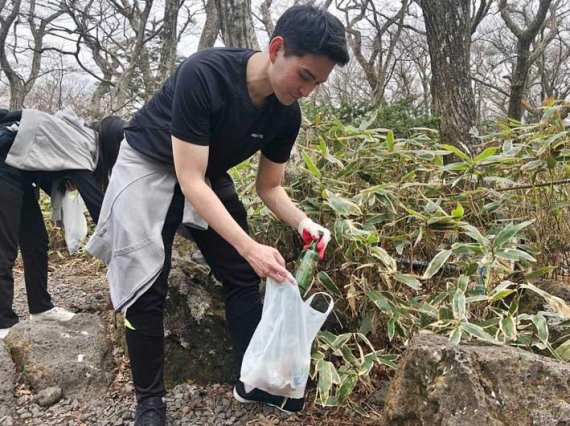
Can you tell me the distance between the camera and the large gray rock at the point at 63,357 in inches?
86.2

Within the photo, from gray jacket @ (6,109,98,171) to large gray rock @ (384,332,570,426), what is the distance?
181 centimetres

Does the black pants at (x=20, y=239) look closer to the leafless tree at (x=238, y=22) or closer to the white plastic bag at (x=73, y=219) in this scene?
the white plastic bag at (x=73, y=219)

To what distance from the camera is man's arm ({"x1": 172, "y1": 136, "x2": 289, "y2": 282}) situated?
157 centimetres

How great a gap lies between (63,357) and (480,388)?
176 cm

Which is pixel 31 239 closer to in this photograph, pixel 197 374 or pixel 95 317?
pixel 95 317

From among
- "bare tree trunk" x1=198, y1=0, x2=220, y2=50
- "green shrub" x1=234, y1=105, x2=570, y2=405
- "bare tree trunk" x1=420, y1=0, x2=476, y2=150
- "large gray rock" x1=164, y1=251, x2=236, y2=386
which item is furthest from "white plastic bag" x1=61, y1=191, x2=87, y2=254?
"bare tree trunk" x1=198, y1=0, x2=220, y2=50

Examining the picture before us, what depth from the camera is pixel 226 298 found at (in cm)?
202

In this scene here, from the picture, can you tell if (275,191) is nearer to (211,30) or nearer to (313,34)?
(313,34)

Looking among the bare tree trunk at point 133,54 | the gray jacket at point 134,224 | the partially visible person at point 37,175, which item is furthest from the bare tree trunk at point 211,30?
the gray jacket at point 134,224

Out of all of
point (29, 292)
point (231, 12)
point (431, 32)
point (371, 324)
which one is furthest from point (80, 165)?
point (431, 32)

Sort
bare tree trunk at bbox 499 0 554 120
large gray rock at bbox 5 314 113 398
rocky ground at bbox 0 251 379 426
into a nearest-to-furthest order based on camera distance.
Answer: rocky ground at bbox 0 251 379 426 < large gray rock at bbox 5 314 113 398 < bare tree trunk at bbox 499 0 554 120

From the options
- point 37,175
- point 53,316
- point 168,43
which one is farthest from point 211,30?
point 53,316

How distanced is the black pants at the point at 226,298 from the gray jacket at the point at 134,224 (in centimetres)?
6

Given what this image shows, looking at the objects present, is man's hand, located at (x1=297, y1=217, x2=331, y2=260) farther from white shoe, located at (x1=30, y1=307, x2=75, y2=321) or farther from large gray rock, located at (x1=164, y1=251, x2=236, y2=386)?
white shoe, located at (x1=30, y1=307, x2=75, y2=321)
